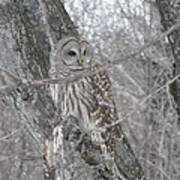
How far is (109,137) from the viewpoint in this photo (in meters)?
4.40

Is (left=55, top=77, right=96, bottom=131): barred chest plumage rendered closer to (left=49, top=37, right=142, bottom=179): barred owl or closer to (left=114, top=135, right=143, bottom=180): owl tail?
(left=49, top=37, right=142, bottom=179): barred owl

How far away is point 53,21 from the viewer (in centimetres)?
452

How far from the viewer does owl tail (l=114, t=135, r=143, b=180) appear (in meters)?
4.18

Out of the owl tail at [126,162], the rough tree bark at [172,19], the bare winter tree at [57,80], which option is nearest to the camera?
the bare winter tree at [57,80]

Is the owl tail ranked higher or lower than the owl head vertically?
lower

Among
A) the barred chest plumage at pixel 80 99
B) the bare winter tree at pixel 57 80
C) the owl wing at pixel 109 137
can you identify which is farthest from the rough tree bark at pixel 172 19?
the barred chest plumage at pixel 80 99

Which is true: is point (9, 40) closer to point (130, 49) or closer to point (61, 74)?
point (61, 74)

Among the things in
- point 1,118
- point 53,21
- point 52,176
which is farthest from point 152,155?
point 52,176

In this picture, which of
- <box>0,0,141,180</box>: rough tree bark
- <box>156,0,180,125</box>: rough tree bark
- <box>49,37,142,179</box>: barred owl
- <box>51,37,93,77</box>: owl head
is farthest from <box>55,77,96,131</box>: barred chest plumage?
<box>156,0,180,125</box>: rough tree bark

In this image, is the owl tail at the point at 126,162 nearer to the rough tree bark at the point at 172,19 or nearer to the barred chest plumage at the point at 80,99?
the barred chest plumage at the point at 80,99

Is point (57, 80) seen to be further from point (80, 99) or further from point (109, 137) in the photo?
point (80, 99)

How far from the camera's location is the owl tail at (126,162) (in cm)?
418

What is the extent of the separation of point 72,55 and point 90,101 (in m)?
0.67

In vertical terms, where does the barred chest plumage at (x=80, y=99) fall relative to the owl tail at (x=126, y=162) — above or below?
above
